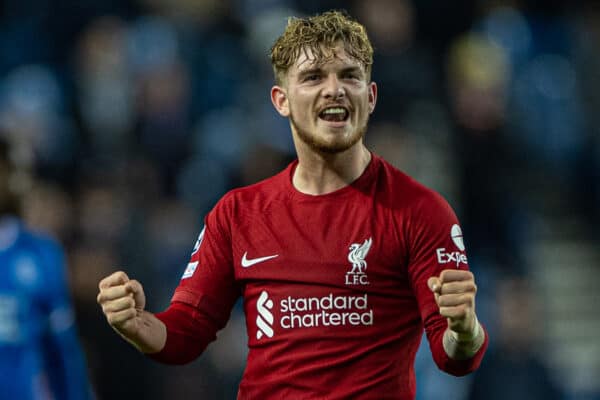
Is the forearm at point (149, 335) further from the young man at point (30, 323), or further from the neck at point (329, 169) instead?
the young man at point (30, 323)

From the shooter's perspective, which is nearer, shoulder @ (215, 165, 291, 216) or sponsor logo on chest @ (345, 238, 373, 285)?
sponsor logo on chest @ (345, 238, 373, 285)

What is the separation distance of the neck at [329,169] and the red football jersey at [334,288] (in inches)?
1.5

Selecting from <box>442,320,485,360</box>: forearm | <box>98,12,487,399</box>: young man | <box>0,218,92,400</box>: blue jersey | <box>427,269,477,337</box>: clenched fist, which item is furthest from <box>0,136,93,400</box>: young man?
<box>427,269,477,337</box>: clenched fist

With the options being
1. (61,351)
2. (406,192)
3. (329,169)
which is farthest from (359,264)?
(61,351)

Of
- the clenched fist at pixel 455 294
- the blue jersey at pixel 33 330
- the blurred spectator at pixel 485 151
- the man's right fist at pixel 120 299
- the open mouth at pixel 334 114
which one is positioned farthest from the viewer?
the blurred spectator at pixel 485 151

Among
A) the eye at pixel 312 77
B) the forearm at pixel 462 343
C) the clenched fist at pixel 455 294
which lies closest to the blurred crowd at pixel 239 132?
the eye at pixel 312 77

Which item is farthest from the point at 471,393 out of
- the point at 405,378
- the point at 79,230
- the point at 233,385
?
the point at 405,378

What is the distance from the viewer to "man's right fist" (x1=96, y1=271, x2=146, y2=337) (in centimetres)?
370

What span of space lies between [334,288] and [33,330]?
7.67ft

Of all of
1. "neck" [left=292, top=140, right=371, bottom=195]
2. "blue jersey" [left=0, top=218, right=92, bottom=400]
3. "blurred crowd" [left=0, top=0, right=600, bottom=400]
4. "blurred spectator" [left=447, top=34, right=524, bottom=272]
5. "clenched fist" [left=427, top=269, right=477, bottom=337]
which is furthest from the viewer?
"blurred spectator" [left=447, top=34, right=524, bottom=272]

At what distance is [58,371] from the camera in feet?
18.8

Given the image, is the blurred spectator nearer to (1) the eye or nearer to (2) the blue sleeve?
(2) the blue sleeve

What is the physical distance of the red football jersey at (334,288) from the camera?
379 cm

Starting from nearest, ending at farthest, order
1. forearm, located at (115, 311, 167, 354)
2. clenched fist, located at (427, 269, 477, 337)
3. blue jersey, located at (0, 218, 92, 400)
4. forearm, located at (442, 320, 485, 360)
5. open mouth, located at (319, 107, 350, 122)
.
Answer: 1. clenched fist, located at (427, 269, 477, 337)
2. forearm, located at (442, 320, 485, 360)
3. forearm, located at (115, 311, 167, 354)
4. open mouth, located at (319, 107, 350, 122)
5. blue jersey, located at (0, 218, 92, 400)
